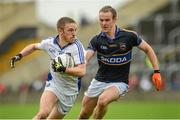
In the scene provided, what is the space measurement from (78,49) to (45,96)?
111 centimetres

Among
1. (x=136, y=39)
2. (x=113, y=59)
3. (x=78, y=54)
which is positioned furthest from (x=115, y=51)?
(x=78, y=54)

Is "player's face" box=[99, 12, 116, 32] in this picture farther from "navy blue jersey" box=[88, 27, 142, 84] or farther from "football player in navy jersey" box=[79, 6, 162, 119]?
"navy blue jersey" box=[88, 27, 142, 84]

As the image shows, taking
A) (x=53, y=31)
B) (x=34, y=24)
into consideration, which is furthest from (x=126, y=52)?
(x=34, y=24)

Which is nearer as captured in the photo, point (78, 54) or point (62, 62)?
point (62, 62)

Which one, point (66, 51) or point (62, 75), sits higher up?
point (66, 51)

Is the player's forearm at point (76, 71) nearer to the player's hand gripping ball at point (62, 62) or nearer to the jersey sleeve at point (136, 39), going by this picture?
the player's hand gripping ball at point (62, 62)

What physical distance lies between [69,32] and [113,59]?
5.65 feet

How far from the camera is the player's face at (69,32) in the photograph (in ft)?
53.6

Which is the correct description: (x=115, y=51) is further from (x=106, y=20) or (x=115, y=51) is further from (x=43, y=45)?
(x=43, y=45)

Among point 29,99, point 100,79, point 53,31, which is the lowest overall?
point 29,99

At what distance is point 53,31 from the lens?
44.0 m

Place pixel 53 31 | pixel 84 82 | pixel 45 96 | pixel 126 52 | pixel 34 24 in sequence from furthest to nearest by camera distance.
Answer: pixel 34 24, pixel 53 31, pixel 84 82, pixel 126 52, pixel 45 96

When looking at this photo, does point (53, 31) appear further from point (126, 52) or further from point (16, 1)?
point (126, 52)

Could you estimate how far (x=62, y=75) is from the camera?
16766mm
